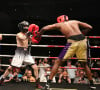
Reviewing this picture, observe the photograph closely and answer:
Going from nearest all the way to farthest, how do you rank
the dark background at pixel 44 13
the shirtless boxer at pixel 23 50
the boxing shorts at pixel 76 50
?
1. the boxing shorts at pixel 76 50
2. the shirtless boxer at pixel 23 50
3. the dark background at pixel 44 13

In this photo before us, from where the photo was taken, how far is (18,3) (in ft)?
24.1

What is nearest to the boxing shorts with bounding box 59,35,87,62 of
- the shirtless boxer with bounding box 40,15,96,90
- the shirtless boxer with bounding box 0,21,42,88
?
the shirtless boxer with bounding box 40,15,96,90

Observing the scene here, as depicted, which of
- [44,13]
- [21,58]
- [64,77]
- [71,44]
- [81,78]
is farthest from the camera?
[44,13]

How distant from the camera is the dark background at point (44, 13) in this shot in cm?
720

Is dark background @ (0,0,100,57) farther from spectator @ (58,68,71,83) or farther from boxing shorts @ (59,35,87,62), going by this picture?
boxing shorts @ (59,35,87,62)

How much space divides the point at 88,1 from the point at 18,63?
3.80 meters

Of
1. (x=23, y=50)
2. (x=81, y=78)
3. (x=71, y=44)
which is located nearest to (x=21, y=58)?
(x=23, y=50)

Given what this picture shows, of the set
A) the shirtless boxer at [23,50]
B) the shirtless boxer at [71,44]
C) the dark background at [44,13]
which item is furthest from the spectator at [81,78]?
the dark background at [44,13]

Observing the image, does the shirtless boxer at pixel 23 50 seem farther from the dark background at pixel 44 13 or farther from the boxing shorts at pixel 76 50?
the dark background at pixel 44 13

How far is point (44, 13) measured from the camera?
7414mm

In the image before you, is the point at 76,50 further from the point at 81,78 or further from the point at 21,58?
the point at 81,78

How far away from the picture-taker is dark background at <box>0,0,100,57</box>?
283 inches

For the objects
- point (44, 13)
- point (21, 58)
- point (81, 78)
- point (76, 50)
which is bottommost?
point (81, 78)

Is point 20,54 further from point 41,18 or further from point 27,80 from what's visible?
point 41,18
